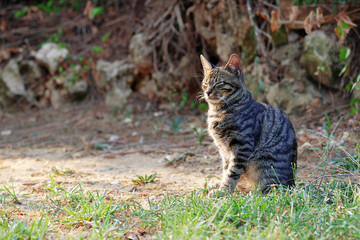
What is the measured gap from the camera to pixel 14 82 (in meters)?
8.85

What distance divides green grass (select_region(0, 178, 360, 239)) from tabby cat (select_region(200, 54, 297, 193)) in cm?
47

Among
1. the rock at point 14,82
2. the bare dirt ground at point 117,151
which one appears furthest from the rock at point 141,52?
the rock at point 14,82

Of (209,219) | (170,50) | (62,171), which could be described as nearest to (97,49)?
(170,50)

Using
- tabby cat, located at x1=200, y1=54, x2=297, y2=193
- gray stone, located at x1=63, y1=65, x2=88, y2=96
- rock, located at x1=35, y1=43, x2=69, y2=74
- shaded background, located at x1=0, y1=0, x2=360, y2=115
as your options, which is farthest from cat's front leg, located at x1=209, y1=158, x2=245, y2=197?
rock, located at x1=35, y1=43, x2=69, y2=74

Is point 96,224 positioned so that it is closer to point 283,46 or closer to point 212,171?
point 212,171

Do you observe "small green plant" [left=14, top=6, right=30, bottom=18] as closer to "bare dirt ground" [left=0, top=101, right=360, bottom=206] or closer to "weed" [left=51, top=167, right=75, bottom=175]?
"bare dirt ground" [left=0, top=101, right=360, bottom=206]

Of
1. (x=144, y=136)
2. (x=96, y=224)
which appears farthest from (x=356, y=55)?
(x=96, y=224)

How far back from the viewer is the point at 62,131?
22.5 feet

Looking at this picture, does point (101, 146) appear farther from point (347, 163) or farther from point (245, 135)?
point (347, 163)

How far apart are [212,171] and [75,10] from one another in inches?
292

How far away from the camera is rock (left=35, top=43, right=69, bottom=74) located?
8.60 metres

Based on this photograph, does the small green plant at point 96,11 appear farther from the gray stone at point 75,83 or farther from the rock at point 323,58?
the rock at point 323,58

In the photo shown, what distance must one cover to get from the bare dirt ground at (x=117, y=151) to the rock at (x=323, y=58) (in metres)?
0.70

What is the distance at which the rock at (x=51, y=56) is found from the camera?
860cm
